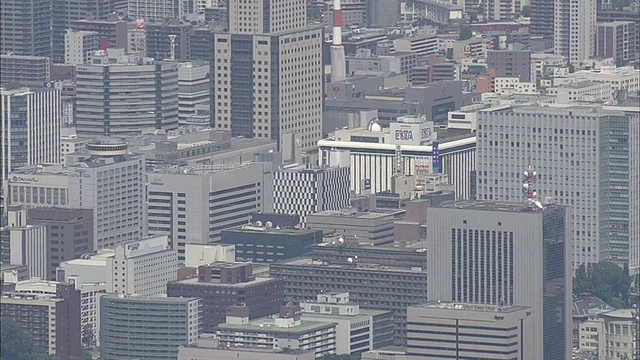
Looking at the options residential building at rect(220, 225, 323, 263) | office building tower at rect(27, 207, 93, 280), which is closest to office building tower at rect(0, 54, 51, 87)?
office building tower at rect(27, 207, 93, 280)

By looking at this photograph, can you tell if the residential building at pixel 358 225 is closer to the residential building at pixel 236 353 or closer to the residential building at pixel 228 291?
the residential building at pixel 228 291

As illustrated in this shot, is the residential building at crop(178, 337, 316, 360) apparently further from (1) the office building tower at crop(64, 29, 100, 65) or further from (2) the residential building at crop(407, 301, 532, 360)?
(1) the office building tower at crop(64, 29, 100, 65)

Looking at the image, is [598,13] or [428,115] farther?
[598,13]

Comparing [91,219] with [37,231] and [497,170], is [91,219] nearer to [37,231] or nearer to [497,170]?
[37,231]

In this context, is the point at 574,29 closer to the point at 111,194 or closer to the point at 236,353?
the point at 111,194

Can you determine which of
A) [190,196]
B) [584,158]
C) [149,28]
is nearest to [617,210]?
[584,158]

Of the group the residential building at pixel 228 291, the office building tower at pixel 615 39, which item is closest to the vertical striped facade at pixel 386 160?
the residential building at pixel 228 291
